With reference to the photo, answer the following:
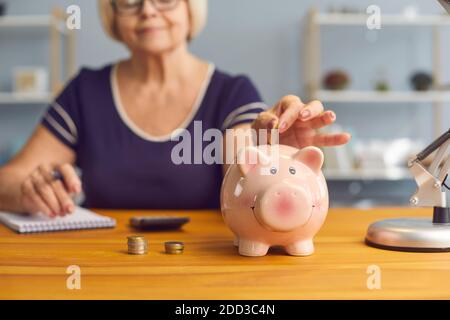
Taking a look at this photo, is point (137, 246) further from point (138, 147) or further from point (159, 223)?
point (138, 147)

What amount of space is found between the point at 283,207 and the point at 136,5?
0.82 m

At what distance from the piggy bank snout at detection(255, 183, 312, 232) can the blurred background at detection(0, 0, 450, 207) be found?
2.80 metres

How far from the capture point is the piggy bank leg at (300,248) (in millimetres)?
647

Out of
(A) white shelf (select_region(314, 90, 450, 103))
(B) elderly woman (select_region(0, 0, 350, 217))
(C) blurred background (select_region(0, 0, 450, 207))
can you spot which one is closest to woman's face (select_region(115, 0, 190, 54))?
(B) elderly woman (select_region(0, 0, 350, 217))

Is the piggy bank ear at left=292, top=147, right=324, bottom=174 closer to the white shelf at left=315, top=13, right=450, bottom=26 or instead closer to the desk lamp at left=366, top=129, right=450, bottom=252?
the desk lamp at left=366, top=129, right=450, bottom=252

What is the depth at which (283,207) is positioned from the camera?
601 mm

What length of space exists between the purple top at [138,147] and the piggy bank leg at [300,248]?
2.38 ft

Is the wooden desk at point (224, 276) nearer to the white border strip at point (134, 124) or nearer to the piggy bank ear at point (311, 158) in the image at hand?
the piggy bank ear at point (311, 158)

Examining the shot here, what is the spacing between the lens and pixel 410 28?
11.3ft

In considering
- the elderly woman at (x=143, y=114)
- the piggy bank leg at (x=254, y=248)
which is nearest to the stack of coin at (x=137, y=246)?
the piggy bank leg at (x=254, y=248)

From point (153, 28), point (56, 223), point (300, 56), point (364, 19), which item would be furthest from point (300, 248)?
point (300, 56)

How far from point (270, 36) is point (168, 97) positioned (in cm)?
211

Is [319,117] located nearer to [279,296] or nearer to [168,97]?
[279,296]
